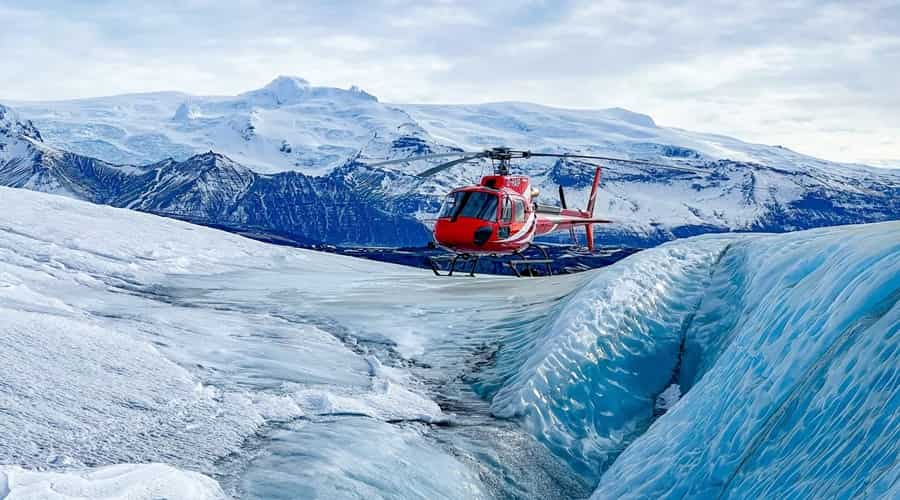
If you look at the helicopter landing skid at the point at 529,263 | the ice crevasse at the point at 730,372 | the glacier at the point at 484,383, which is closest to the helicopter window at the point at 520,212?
the helicopter landing skid at the point at 529,263

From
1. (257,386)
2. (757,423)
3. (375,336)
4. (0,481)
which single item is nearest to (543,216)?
(375,336)

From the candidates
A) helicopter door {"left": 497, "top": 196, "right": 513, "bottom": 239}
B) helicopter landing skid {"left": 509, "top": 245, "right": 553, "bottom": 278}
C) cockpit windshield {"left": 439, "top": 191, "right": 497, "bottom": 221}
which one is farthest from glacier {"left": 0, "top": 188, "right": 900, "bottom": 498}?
helicopter landing skid {"left": 509, "top": 245, "right": 553, "bottom": 278}

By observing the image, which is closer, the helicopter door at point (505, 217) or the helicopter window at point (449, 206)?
the helicopter window at point (449, 206)

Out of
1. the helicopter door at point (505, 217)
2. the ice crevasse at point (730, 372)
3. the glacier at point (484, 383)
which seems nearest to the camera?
the ice crevasse at point (730, 372)

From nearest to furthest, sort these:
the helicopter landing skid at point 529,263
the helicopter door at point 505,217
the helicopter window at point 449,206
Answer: the helicopter window at point 449,206
the helicopter door at point 505,217
the helicopter landing skid at point 529,263

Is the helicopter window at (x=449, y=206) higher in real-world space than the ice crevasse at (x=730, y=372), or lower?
higher

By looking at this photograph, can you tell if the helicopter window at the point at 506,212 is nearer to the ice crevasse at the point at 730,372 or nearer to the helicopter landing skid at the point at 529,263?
the helicopter landing skid at the point at 529,263

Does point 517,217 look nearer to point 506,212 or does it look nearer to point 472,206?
point 506,212

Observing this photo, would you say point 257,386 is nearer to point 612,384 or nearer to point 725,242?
point 612,384

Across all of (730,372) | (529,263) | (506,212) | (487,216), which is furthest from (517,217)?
(730,372)
